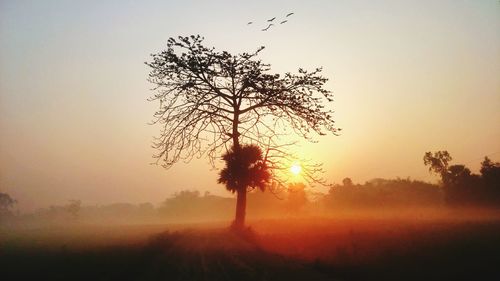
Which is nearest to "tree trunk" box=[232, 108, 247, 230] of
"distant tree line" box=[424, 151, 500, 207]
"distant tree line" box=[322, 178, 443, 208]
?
"distant tree line" box=[424, 151, 500, 207]

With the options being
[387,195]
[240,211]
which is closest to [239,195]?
[240,211]

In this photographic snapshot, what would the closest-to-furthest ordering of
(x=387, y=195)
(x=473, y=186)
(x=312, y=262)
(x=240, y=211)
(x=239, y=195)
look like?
(x=312, y=262)
(x=240, y=211)
(x=239, y=195)
(x=473, y=186)
(x=387, y=195)

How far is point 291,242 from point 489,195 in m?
52.6

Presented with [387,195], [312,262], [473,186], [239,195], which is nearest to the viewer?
[312,262]

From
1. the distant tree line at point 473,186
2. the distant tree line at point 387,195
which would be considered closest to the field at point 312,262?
the distant tree line at point 473,186

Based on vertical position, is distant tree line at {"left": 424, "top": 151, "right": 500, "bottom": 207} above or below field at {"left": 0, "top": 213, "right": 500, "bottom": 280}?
above

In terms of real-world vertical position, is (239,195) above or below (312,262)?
Answer: above

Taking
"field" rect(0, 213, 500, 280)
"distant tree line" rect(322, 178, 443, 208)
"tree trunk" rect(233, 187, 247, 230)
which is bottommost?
"field" rect(0, 213, 500, 280)

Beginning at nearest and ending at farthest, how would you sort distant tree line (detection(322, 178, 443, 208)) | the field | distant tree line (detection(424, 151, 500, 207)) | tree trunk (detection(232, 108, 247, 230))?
the field → tree trunk (detection(232, 108, 247, 230)) → distant tree line (detection(424, 151, 500, 207)) → distant tree line (detection(322, 178, 443, 208))

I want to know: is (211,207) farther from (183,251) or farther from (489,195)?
(183,251)

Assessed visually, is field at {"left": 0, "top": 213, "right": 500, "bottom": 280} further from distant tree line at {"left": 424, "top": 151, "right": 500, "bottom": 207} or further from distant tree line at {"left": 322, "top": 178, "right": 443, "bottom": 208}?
distant tree line at {"left": 322, "top": 178, "right": 443, "bottom": 208}

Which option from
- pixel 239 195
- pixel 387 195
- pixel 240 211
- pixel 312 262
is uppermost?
pixel 387 195

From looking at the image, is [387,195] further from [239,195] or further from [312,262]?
[312,262]

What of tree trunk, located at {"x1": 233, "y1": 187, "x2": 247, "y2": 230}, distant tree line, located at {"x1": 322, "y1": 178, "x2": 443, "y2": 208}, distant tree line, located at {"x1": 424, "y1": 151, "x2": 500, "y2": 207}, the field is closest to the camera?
the field
